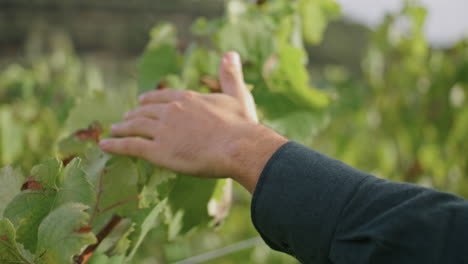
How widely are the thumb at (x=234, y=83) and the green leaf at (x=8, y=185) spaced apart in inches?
17.3

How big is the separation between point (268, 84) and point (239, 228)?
1193 mm

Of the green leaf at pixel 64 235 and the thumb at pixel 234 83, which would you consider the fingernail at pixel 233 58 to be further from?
the green leaf at pixel 64 235

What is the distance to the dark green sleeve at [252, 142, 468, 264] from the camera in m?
0.69

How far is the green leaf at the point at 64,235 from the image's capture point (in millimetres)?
690

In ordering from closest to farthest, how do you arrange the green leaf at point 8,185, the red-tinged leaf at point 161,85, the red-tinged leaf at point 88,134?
the green leaf at point 8,185, the red-tinged leaf at point 88,134, the red-tinged leaf at point 161,85

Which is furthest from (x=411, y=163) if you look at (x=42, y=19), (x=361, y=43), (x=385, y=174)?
(x=361, y=43)

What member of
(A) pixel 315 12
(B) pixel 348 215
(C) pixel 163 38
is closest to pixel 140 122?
(C) pixel 163 38


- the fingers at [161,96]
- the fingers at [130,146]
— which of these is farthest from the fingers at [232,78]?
the fingers at [130,146]

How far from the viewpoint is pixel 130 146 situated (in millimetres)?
1005

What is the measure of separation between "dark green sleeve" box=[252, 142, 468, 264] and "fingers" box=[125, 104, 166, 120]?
29cm

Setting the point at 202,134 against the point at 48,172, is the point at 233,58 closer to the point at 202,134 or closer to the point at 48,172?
the point at 202,134

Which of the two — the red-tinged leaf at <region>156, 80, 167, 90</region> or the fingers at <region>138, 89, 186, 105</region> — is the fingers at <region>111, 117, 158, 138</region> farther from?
the red-tinged leaf at <region>156, 80, 167, 90</region>

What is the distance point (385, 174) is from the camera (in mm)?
2303

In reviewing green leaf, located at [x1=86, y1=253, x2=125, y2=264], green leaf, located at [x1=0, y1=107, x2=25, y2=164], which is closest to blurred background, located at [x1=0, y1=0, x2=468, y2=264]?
green leaf, located at [x1=0, y1=107, x2=25, y2=164]
